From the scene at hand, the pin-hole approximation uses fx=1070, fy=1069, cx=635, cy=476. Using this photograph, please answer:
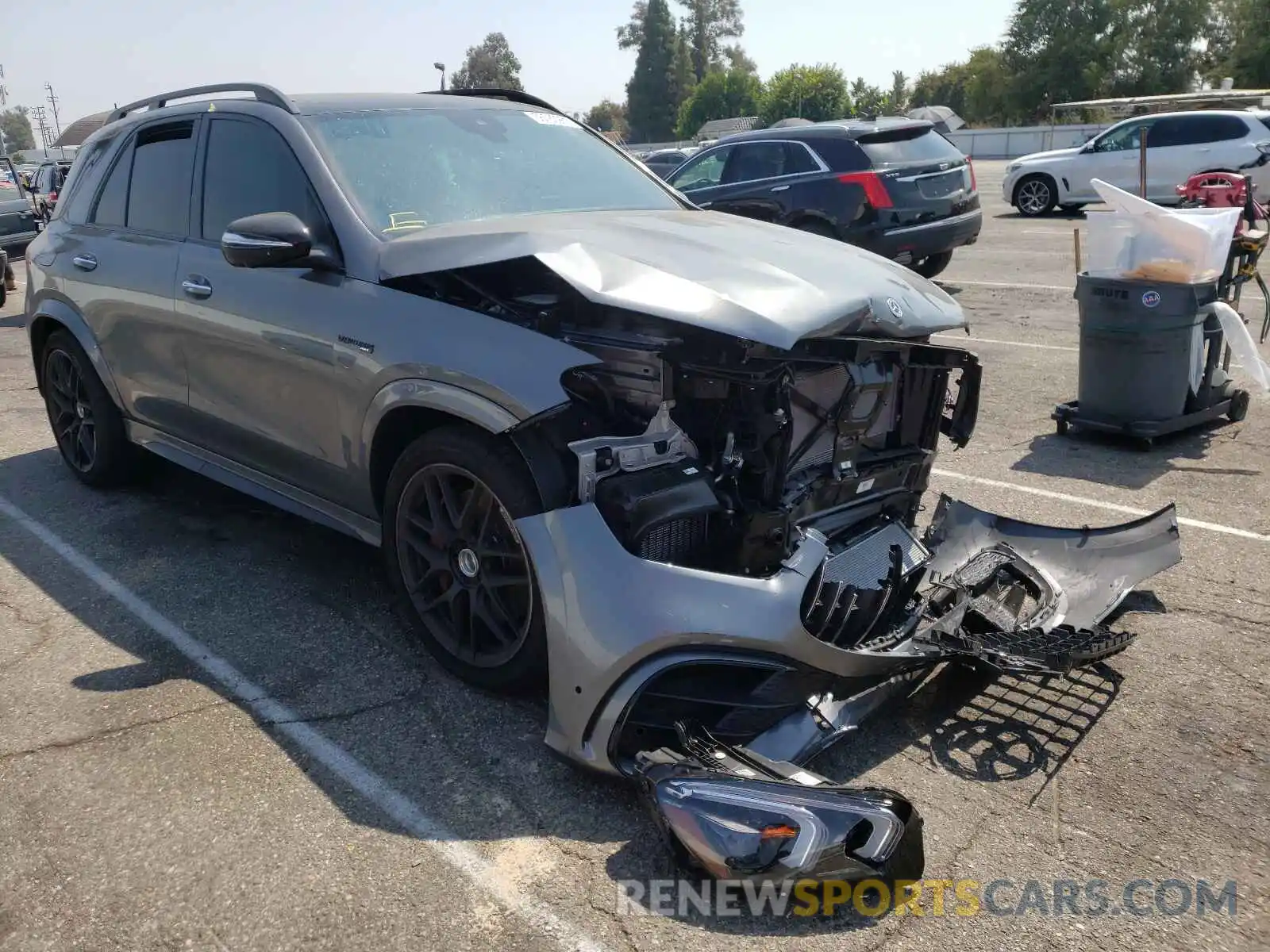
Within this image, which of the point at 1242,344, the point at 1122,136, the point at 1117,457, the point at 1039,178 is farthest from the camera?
the point at 1039,178

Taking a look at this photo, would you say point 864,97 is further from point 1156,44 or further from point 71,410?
point 71,410

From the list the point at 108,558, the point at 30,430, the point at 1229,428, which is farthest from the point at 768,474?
the point at 30,430

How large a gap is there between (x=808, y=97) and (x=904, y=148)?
71.7 m

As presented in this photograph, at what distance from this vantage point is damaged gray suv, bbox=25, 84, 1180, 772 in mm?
2984

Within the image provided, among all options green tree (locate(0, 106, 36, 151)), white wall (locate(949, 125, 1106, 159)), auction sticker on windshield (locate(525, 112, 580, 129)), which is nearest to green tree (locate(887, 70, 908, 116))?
white wall (locate(949, 125, 1106, 159))

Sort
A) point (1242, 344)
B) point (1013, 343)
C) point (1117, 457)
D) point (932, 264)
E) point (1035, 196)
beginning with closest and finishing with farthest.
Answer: point (1242, 344), point (1117, 457), point (1013, 343), point (932, 264), point (1035, 196)

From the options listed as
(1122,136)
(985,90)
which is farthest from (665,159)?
(985,90)

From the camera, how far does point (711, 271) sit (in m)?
3.33

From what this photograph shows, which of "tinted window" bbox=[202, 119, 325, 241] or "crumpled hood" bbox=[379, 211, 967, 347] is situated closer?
"crumpled hood" bbox=[379, 211, 967, 347]

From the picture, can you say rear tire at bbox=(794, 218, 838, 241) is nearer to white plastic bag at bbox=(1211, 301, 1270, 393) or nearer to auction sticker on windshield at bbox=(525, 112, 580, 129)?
white plastic bag at bbox=(1211, 301, 1270, 393)

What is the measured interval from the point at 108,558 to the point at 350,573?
122cm

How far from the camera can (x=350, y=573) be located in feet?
15.4

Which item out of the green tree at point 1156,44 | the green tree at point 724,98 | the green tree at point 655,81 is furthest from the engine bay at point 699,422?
the green tree at point 655,81

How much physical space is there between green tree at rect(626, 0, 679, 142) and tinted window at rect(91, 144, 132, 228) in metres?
110
